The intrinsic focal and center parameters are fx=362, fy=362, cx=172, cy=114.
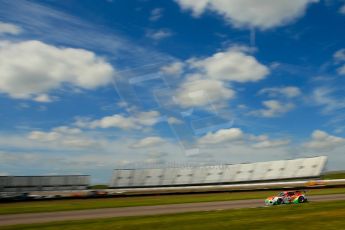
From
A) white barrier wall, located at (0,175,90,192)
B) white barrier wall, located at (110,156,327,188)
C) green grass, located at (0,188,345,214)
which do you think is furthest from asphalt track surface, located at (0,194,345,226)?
white barrier wall, located at (110,156,327,188)

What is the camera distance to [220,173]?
147 m

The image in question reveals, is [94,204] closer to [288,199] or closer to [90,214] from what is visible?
[90,214]

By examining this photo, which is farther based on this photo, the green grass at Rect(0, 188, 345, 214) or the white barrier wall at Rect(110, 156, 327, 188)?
the white barrier wall at Rect(110, 156, 327, 188)

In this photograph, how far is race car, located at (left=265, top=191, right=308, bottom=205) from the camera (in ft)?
112

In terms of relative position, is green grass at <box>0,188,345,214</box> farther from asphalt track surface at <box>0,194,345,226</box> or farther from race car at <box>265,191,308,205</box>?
race car at <box>265,191,308,205</box>

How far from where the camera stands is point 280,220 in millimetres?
20797

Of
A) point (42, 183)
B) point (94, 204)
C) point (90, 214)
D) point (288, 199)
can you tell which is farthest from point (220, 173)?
point (90, 214)

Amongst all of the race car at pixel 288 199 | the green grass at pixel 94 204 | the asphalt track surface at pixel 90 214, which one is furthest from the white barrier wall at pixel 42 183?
the race car at pixel 288 199

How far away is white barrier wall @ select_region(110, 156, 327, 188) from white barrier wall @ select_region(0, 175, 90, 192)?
3299 cm

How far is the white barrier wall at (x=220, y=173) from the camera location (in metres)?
127

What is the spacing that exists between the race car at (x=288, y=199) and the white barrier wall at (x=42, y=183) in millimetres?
89540

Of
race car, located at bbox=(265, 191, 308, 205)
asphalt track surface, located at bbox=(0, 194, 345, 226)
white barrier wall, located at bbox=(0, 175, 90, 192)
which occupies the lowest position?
asphalt track surface, located at bbox=(0, 194, 345, 226)

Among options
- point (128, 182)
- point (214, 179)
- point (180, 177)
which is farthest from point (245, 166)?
point (128, 182)

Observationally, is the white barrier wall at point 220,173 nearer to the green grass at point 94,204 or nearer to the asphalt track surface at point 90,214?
the green grass at point 94,204
